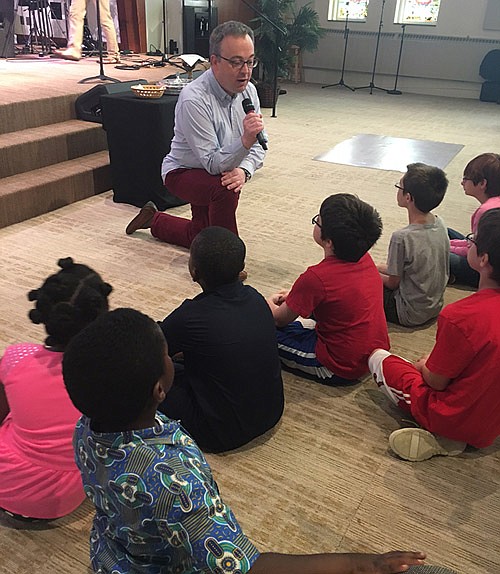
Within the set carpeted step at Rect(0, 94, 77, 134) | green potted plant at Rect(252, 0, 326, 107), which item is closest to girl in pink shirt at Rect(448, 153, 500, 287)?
carpeted step at Rect(0, 94, 77, 134)

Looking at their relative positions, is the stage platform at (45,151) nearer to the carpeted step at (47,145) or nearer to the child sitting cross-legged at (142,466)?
the carpeted step at (47,145)

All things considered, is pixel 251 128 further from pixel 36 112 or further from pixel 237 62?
pixel 36 112

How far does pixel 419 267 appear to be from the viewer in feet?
7.34

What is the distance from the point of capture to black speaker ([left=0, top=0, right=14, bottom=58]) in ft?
21.5

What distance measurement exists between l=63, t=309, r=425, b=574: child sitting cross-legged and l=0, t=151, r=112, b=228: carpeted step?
2.64 m

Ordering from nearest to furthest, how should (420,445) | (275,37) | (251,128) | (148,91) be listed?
(420,445) → (251,128) → (148,91) → (275,37)

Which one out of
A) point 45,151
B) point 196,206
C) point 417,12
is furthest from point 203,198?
point 417,12

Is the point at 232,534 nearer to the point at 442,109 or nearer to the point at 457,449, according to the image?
the point at 457,449

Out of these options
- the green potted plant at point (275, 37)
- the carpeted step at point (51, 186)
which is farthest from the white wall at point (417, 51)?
the carpeted step at point (51, 186)

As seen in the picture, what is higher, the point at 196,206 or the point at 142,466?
the point at 142,466

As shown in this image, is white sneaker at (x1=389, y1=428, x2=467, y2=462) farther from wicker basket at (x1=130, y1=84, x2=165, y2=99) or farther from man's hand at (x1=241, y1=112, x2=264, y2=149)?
wicker basket at (x1=130, y1=84, x2=165, y2=99)

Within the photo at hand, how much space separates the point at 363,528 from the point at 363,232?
88cm

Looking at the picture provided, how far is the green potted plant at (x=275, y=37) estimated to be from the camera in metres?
7.68

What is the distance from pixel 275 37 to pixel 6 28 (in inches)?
133
